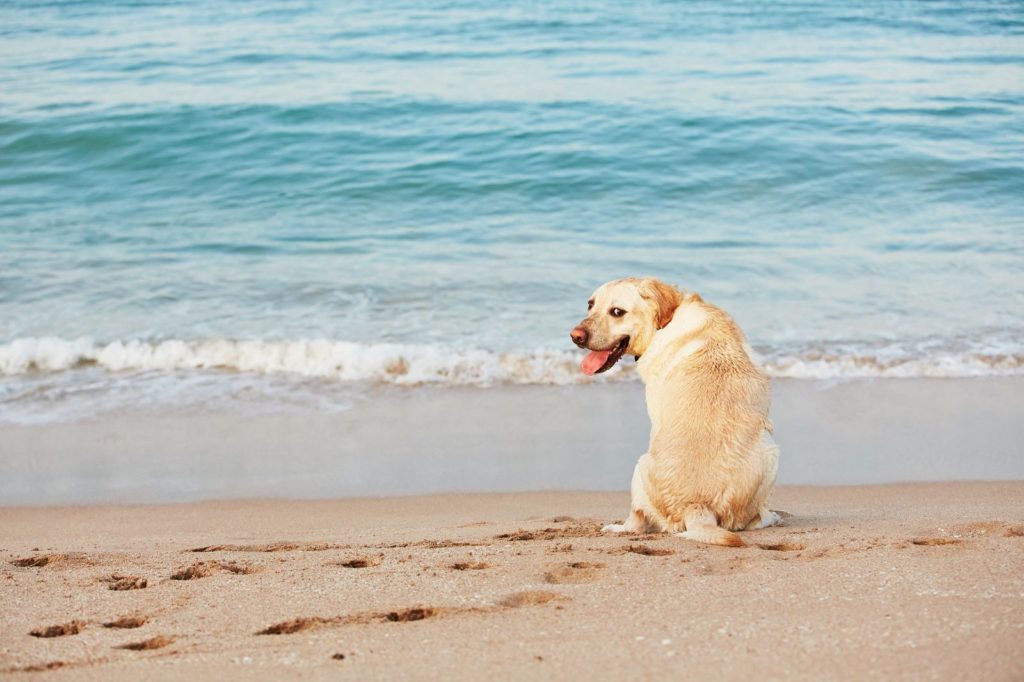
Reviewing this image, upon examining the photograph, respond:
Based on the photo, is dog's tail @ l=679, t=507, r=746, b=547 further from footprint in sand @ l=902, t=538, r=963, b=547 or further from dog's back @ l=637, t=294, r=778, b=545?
footprint in sand @ l=902, t=538, r=963, b=547

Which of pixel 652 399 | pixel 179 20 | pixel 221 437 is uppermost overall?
pixel 179 20

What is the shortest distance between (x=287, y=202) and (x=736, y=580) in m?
11.6

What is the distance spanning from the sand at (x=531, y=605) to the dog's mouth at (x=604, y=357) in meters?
0.79

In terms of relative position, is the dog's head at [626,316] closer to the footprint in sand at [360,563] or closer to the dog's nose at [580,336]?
the dog's nose at [580,336]

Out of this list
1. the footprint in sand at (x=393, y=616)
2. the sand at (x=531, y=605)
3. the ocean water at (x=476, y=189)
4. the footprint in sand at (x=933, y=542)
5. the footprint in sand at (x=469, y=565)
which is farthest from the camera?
the ocean water at (x=476, y=189)

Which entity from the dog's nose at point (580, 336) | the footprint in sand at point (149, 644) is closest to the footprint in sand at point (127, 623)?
the footprint in sand at point (149, 644)

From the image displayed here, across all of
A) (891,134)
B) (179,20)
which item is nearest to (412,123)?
(891,134)

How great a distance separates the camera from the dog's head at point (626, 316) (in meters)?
5.33

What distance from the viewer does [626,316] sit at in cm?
536

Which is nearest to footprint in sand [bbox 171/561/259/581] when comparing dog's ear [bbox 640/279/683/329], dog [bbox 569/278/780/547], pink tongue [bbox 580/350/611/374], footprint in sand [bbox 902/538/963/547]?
dog [bbox 569/278/780/547]

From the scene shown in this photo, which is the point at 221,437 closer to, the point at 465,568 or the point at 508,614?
the point at 465,568

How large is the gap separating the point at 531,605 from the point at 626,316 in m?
2.01

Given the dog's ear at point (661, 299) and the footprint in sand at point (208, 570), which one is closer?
the footprint in sand at point (208, 570)

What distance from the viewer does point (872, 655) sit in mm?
3088
